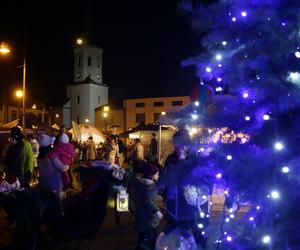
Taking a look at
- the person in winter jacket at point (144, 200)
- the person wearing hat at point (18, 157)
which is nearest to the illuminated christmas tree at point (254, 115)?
the person in winter jacket at point (144, 200)

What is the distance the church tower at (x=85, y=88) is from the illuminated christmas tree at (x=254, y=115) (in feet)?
233

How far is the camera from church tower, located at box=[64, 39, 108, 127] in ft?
250

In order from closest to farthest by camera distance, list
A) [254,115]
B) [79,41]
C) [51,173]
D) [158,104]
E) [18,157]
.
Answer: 1. [254,115]
2. [51,173]
3. [18,157]
4. [158,104]
5. [79,41]

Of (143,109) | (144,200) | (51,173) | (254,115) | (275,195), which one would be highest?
(143,109)

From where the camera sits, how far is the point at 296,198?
178 inches

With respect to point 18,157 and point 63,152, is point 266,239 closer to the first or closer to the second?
point 63,152

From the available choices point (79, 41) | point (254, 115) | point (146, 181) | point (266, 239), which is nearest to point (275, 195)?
point (266, 239)

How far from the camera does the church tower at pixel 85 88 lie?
7625cm

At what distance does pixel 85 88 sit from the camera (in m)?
76.4

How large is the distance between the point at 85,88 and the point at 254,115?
7284 cm

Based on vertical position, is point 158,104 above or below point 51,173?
above

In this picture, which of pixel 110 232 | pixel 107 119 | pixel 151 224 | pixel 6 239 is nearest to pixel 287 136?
pixel 151 224

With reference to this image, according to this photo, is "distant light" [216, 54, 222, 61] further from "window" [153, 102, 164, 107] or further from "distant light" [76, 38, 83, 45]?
"distant light" [76, 38, 83, 45]

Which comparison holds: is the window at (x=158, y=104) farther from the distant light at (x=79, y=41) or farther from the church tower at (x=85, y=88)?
the distant light at (x=79, y=41)
